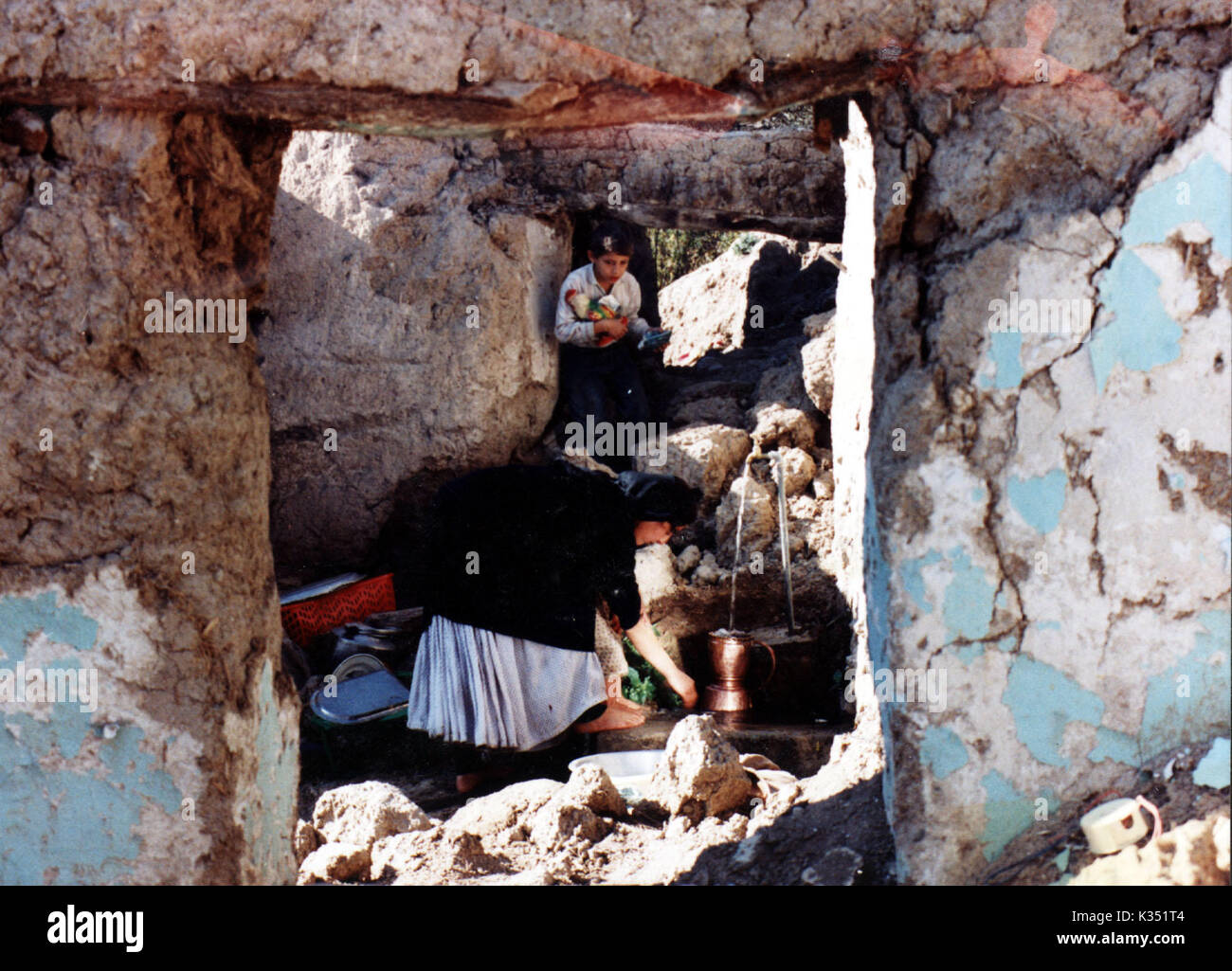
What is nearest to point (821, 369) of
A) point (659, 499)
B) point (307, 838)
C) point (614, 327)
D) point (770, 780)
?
point (614, 327)

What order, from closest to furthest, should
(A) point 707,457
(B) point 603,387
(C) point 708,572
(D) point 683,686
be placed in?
(D) point 683,686
(C) point 708,572
(A) point 707,457
(B) point 603,387

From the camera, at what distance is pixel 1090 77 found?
241 centimetres

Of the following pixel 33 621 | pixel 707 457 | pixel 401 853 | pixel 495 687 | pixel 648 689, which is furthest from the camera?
pixel 707 457

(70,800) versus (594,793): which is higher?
(70,800)

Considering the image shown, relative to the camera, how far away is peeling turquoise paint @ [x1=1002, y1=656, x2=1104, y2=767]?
2.39m

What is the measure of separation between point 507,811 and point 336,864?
24.5 inches

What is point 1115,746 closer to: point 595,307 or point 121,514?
point 121,514

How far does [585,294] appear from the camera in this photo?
6.49 meters

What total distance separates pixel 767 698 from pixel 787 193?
8.50 ft

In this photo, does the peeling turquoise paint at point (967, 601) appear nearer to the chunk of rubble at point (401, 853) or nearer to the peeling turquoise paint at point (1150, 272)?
the peeling turquoise paint at point (1150, 272)

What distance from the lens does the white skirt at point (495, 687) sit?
4625mm

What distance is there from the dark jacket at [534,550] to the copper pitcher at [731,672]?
1074 mm

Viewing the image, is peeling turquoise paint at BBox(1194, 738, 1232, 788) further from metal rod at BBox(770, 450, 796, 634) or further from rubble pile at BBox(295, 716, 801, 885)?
metal rod at BBox(770, 450, 796, 634)

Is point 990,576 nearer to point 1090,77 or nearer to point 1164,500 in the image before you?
point 1164,500
